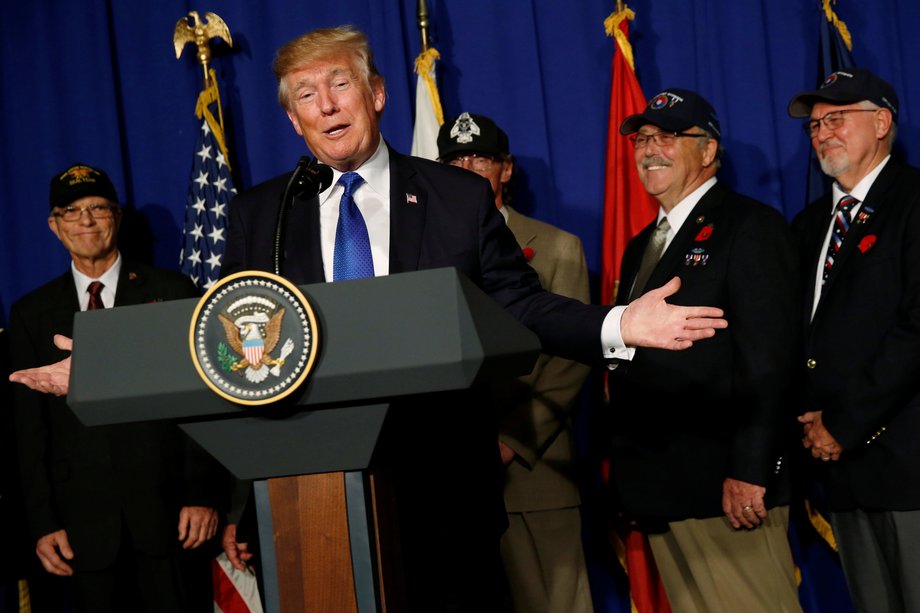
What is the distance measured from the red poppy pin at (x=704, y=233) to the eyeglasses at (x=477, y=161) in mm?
851

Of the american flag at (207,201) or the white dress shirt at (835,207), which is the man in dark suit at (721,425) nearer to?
the white dress shirt at (835,207)

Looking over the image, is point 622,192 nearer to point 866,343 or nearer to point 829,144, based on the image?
point 829,144

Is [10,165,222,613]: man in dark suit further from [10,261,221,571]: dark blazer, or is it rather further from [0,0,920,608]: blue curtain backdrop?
[0,0,920,608]: blue curtain backdrop

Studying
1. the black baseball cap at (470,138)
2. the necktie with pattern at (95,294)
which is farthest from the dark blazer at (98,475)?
the black baseball cap at (470,138)

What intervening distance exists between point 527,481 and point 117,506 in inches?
50.9

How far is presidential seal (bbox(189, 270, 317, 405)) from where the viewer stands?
4.19 feet

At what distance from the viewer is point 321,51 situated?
2021 mm

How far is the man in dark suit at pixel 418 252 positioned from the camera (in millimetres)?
1747

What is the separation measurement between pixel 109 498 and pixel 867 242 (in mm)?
2411

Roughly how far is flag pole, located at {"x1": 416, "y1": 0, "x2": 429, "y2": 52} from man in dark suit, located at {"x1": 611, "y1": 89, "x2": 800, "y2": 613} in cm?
137

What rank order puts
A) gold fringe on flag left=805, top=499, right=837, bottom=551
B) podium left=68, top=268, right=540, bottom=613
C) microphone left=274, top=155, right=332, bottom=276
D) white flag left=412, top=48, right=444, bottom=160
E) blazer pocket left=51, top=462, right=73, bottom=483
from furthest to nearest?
1. white flag left=412, top=48, right=444, bottom=160
2. gold fringe on flag left=805, top=499, right=837, bottom=551
3. blazer pocket left=51, top=462, right=73, bottom=483
4. microphone left=274, top=155, right=332, bottom=276
5. podium left=68, top=268, right=540, bottom=613

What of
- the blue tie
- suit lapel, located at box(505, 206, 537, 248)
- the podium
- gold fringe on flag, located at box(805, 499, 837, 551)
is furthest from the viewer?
gold fringe on flag, located at box(805, 499, 837, 551)

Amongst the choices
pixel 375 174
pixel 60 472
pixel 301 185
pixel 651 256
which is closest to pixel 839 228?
pixel 651 256

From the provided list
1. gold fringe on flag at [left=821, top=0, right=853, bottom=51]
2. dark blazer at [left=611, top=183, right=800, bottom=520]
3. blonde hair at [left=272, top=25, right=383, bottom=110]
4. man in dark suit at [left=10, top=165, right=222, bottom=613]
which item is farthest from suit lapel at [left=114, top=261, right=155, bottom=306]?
gold fringe on flag at [left=821, top=0, right=853, bottom=51]
